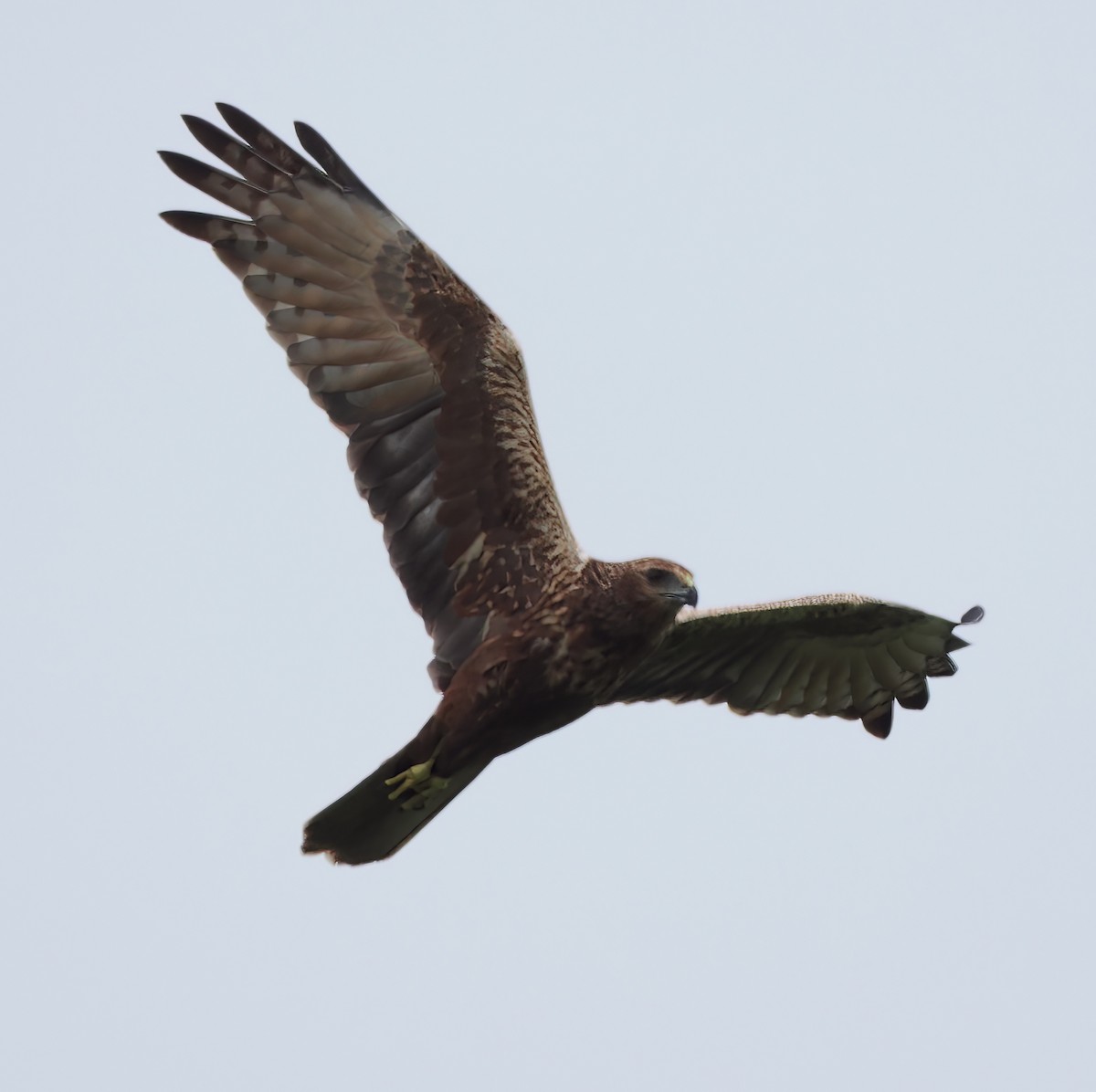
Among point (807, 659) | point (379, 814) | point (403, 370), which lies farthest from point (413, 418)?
point (807, 659)

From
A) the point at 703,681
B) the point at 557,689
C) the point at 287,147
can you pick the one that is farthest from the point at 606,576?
the point at 287,147

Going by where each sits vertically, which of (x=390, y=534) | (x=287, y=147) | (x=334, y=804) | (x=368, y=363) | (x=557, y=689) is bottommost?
(x=334, y=804)

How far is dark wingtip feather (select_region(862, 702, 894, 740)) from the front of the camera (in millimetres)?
12344

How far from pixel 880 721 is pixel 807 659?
68 cm

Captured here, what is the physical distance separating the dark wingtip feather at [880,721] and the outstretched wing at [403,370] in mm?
2782

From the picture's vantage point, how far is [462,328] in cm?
1065

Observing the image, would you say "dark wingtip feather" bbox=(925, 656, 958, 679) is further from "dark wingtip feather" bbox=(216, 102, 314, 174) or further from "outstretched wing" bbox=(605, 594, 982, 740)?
"dark wingtip feather" bbox=(216, 102, 314, 174)

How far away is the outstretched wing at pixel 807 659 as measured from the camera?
11578 millimetres

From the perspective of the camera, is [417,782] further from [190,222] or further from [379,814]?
[190,222]

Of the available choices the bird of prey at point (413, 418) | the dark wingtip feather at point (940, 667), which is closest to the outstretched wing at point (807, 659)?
the dark wingtip feather at point (940, 667)

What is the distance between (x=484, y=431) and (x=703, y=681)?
7.62 feet

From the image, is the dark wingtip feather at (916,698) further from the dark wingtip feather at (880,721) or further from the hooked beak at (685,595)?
the hooked beak at (685,595)

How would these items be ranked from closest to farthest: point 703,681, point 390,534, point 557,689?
point 557,689
point 390,534
point 703,681

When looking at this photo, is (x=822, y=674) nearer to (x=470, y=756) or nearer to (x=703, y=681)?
(x=703, y=681)
